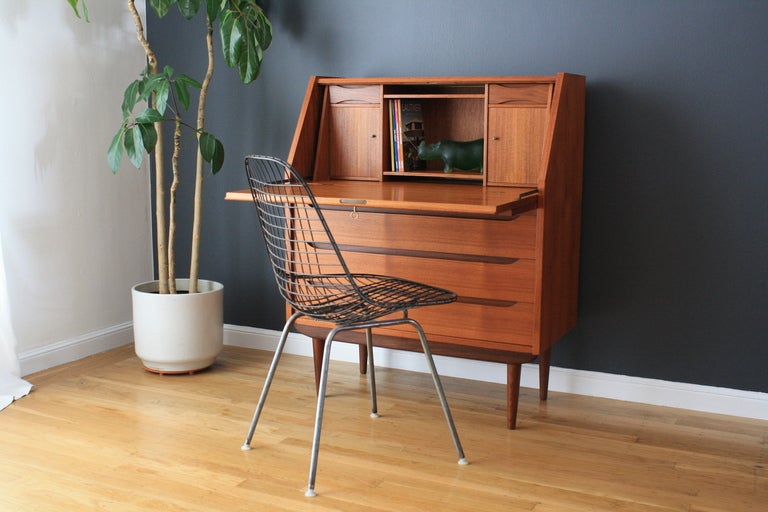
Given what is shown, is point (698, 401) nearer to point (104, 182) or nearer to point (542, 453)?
point (542, 453)

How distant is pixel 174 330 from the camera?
3195 mm

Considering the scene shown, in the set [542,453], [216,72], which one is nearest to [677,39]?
[542,453]

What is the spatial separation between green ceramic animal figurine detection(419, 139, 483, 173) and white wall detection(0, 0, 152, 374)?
140 centimetres

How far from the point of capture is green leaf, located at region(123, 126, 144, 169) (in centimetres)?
302

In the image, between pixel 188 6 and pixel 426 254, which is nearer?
pixel 426 254

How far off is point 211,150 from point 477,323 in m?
1.20

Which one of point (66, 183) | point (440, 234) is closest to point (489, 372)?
point (440, 234)

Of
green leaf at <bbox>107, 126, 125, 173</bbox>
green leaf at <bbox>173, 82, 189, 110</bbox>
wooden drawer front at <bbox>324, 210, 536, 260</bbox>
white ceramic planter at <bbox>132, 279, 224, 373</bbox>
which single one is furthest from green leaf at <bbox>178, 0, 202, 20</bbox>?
white ceramic planter at <bbox>132, 279, 224, 373</bbox>

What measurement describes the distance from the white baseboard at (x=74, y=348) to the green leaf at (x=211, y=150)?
914 millimetres

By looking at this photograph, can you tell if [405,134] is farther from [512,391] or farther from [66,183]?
[66,183]

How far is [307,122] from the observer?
10.1ft

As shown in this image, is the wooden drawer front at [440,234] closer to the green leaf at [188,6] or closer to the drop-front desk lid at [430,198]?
the drop-front desk lid at [430,198]

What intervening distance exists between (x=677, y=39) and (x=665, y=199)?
1.67ft

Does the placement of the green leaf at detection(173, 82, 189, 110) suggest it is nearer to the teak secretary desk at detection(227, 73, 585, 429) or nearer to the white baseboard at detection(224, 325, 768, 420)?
the teak secretary desk at detection(227, 73, 585, 429)
